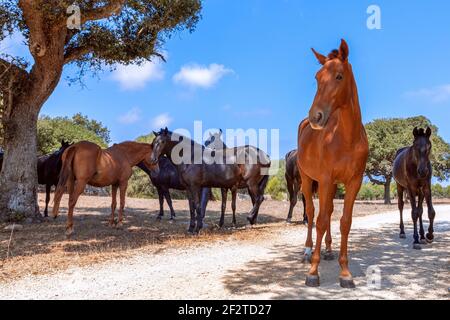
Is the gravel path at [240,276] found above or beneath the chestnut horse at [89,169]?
beneath

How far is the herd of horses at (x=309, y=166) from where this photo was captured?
203 inches

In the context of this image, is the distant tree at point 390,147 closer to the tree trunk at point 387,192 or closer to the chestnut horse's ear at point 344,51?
the tree trunk at point 387,192

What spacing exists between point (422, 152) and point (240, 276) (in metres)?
5.18

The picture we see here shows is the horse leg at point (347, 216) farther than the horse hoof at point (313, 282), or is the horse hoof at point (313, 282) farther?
the horse leg at point (347, 216)

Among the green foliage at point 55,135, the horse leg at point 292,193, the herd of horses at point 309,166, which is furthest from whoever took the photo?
the green foliage at point 55,135

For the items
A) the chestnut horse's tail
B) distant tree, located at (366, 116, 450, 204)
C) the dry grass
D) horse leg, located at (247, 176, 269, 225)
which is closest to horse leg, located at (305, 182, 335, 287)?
the dry grass

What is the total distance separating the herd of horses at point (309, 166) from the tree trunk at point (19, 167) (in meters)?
1.42

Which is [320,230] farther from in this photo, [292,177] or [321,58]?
[292,177]

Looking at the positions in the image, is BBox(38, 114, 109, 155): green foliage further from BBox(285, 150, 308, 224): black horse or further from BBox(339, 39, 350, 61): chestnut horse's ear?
BBox(339, 39, 350, 61): chestnut horse's ear

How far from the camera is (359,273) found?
5.91m

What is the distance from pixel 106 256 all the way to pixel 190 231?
3.64 m

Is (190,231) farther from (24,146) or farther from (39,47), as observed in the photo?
(39,47)

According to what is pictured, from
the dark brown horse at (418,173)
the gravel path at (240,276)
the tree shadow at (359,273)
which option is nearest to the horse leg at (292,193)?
the dark brown horse at (418,173)
